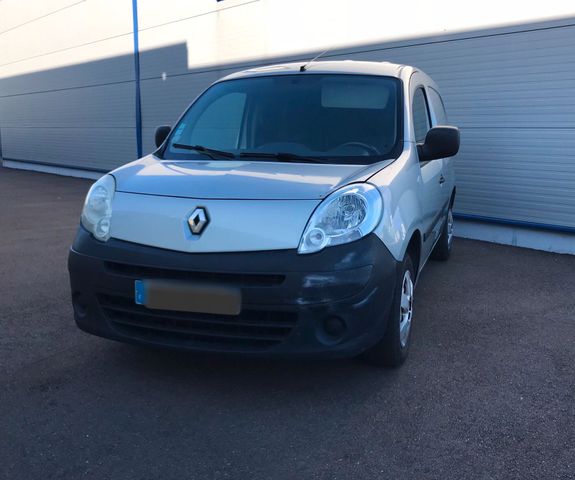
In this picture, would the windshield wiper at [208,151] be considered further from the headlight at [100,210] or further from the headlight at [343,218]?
the headlight at [343,218]

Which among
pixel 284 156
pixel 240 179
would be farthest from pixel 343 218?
pixel 284 156

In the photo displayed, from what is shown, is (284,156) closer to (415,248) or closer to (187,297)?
(415,248)

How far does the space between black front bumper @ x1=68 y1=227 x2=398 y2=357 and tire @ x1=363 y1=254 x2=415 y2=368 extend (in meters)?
0.14

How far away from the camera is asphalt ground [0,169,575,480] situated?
2500 millimetres

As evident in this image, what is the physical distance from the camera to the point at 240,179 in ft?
10.4

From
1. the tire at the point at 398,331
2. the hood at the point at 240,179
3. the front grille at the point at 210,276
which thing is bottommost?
the tire at the point at 398,331

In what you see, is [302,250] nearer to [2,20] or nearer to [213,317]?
[213,317]

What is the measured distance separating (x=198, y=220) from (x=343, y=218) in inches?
27.4

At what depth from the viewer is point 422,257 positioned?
409cm

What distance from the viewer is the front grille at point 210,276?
2.77 meters

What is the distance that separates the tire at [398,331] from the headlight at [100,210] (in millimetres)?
1517

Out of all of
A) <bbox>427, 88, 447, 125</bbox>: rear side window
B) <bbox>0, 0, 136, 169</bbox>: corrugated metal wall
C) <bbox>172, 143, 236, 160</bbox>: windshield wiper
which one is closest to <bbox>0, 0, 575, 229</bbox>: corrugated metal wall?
<bbox>0, 0, 136, 169</bbox>: corrugated metal wall

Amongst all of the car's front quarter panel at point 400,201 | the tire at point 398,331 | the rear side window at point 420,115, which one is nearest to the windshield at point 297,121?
the car's front quarter panel at point 400,201

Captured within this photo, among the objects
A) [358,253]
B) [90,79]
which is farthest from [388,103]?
[90,79]
